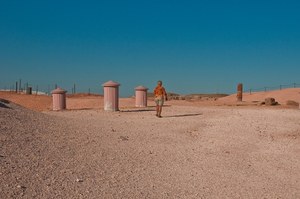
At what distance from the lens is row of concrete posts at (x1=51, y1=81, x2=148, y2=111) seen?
1966 centimetres

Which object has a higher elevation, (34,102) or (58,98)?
(58,98)

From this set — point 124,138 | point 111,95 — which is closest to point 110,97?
point 111,95

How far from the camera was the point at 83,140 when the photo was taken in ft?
27.4

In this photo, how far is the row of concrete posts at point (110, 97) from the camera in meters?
19.7

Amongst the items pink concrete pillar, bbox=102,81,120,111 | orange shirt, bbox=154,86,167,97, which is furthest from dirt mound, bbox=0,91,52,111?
orange shirt, bbox=154,86,167,97

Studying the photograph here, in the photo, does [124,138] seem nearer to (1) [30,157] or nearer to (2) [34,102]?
(1) [30,157]

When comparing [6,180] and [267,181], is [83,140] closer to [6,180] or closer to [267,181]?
[6,180]

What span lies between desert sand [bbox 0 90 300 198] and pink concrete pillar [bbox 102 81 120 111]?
8659 mm

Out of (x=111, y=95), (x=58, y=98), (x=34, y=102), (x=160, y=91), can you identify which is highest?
(x=160, y=91)

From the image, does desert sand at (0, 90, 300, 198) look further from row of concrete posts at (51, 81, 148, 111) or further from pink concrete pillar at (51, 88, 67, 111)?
pink concrete pillar at (51, 88, 67, 111)

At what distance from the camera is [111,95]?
1964 cm

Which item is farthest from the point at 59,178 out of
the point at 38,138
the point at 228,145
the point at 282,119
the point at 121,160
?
the point at 282,119

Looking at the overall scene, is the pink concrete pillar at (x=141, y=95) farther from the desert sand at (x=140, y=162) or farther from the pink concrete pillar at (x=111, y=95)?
the desert sand at (x=140, y=162)

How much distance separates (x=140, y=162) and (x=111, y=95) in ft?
41.9
